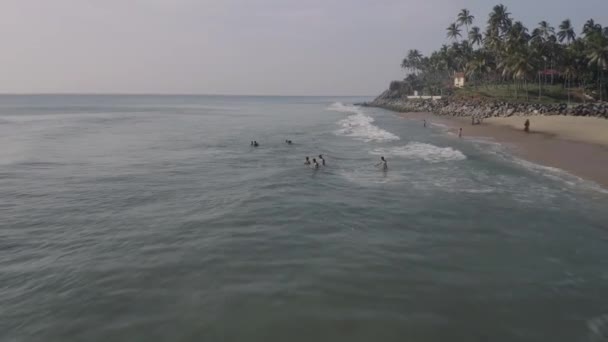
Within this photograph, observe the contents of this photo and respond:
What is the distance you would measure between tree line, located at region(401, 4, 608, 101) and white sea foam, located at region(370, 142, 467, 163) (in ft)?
138

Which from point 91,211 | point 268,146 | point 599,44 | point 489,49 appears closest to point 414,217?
point 91,211

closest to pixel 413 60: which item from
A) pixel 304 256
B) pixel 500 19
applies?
pixel 500 19

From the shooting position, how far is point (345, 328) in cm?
901

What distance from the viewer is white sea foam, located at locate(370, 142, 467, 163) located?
103ft

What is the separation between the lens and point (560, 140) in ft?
122

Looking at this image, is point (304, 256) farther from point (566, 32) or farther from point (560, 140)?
point (566, 32)

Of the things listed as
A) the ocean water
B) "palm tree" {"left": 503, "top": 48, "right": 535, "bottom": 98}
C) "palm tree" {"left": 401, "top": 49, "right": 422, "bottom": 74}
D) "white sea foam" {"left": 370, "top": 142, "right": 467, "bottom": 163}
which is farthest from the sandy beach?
"palm tree" {"left": 401, "top": 49, "right": 422, "bottom": 74}

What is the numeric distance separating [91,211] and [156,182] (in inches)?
233

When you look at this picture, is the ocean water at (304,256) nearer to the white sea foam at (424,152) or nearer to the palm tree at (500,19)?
the white sea foam at (424,152)

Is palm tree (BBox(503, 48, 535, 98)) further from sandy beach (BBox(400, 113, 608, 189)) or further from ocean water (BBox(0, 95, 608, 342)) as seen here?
ocean water (BBox(0, 95, 608, 342))

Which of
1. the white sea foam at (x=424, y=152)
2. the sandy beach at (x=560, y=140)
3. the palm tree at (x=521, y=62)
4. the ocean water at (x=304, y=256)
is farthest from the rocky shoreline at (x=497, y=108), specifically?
the ocean water at (x=304, y=256)

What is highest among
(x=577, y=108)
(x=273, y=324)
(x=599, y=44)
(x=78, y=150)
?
(x=599, y=44)

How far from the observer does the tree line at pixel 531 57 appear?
66.8 meters

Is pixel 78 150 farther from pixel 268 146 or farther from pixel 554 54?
pixel 554 54
